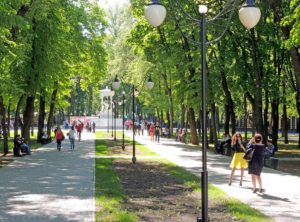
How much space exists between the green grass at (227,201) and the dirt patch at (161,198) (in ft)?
0.64

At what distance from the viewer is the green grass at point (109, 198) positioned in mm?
10111

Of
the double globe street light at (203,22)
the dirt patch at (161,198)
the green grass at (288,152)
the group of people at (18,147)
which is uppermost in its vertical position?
the double globe street light at (203,22)

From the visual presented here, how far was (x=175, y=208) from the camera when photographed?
11375 mm

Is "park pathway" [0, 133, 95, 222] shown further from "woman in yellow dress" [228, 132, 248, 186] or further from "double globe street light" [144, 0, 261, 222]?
"woman in yellow dress" [228, 132, 248, 186]

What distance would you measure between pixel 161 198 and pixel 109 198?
4.43 feet

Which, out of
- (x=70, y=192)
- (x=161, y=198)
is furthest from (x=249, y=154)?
(x=70, y=192)

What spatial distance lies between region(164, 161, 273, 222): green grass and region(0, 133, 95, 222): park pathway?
2.99 metres

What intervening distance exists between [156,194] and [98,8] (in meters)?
28.6

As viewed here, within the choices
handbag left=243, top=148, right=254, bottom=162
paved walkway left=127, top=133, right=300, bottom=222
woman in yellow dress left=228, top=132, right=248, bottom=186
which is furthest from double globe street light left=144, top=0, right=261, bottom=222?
woman in yellow dress left=228, top=132, right=248, bottom=186

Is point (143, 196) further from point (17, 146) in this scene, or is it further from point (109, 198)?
point (17, 146)

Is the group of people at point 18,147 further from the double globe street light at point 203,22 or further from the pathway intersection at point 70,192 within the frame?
the double globe street light at point 203,22

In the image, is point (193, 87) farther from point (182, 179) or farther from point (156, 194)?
point (156, 194)

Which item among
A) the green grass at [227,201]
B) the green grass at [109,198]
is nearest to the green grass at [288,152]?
the green grass at [227,201]

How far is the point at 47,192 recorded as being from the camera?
13492mm
